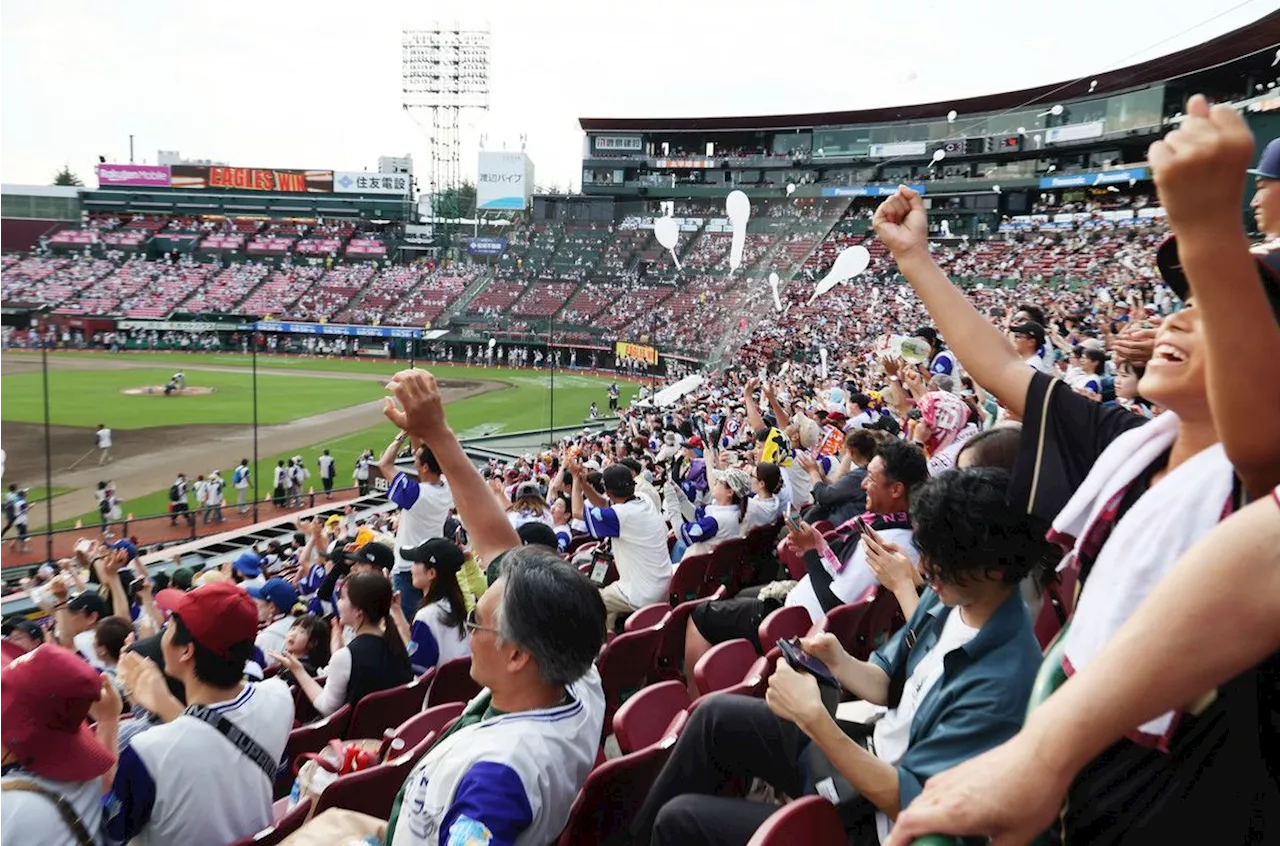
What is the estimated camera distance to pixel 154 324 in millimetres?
55125

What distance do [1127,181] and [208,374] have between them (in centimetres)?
4597

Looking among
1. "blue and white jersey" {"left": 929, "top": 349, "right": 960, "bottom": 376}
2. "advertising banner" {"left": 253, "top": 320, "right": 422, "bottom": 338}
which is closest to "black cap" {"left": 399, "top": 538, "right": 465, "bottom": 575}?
"blue and white jersey" {"left": 929, "top": 349, "right": 960, "bottom": 376}

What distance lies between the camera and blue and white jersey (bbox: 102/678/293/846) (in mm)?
2543

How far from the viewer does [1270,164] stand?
174cm

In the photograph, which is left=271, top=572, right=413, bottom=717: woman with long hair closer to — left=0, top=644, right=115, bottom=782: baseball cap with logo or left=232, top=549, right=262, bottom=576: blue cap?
left=0, top=644, right=115, bottom=782: baseball cap with logo

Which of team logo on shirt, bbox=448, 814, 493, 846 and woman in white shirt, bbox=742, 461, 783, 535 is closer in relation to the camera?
team logo on shirt, bbox=448, 814, 493, 846

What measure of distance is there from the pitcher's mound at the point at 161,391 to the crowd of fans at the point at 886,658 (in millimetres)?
33935

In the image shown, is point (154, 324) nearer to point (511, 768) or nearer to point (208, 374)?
point (208, 374)

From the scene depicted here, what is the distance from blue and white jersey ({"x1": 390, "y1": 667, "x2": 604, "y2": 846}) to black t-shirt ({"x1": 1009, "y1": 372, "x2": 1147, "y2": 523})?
1225mm

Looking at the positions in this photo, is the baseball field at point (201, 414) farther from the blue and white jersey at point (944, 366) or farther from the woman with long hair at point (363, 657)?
the woman with long hair at point (363, 657)

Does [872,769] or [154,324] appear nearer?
[872,769]

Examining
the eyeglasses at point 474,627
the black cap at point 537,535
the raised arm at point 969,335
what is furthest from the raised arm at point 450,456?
the black cap at point 537,535

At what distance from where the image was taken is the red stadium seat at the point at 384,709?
3832 mm

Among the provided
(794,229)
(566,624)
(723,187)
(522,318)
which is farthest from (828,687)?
(723,187)
